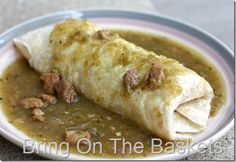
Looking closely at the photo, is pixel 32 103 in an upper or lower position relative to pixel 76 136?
upper

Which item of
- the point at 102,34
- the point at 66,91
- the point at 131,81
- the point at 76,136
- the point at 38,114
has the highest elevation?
the point at 102,34

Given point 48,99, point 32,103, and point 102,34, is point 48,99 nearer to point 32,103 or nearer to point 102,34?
point 32,103

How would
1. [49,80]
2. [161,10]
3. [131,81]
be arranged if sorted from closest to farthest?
[131,81] → [49,80] → [161,10]

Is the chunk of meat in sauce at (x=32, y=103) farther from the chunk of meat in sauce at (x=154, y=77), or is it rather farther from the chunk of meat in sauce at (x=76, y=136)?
the chunk of meat in sauce at (x=154, y=77)

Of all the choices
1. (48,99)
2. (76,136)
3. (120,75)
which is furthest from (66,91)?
(76,136)

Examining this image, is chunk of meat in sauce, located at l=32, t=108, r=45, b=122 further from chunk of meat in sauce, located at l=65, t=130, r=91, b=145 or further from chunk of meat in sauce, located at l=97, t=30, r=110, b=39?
chunk of meat in sauce, located at l=97, t=30, r=110, b=39

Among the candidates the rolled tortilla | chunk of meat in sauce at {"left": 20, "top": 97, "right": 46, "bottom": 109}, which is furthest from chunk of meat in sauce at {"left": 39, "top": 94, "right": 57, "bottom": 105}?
the rolled tortilla

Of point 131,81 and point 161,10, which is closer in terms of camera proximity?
point 131,81
